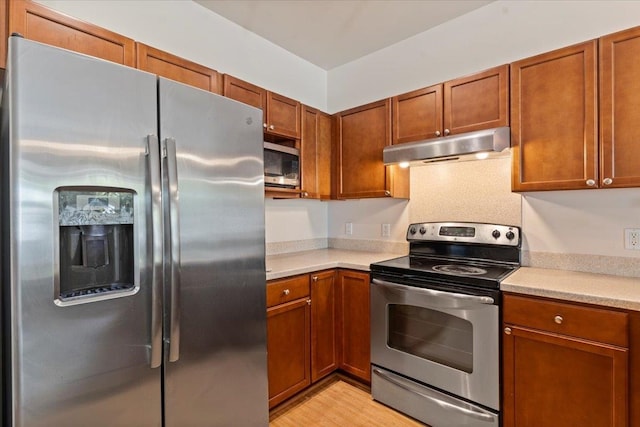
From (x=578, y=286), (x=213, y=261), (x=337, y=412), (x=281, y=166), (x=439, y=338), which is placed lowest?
(x=337, y=412)

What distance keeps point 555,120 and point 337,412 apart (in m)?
2.20

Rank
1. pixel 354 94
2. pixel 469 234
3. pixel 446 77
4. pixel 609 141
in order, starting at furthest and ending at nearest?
1. pixel 354 94
2. pixel 446 77
3. pixel 469 234
4. pixel 609 141

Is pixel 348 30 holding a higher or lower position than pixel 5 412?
higher

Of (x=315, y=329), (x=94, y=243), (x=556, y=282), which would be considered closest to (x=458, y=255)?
(x=556, y=282)

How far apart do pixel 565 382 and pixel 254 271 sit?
1.58 metres

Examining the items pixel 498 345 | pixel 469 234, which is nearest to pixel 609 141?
pixel 469 234

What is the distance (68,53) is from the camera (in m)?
1.09

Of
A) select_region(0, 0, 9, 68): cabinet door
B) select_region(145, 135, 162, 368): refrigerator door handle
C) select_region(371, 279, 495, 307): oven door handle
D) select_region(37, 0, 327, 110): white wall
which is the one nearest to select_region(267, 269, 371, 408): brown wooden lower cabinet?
select_region(371, 279, 495, 307): oven door handle

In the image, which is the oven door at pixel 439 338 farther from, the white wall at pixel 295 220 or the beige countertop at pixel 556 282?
the white wall at pixel 295 220

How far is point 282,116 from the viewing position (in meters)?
2.45

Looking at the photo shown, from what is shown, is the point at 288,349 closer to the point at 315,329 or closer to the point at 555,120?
the point at 315,329

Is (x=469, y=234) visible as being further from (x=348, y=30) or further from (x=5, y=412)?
(x=5, y=412)

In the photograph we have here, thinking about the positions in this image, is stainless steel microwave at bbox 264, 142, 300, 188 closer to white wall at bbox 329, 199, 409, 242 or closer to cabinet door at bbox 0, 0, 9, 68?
white wall at bbox 329, 199, 409, 242

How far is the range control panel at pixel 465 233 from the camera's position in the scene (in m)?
2.19
